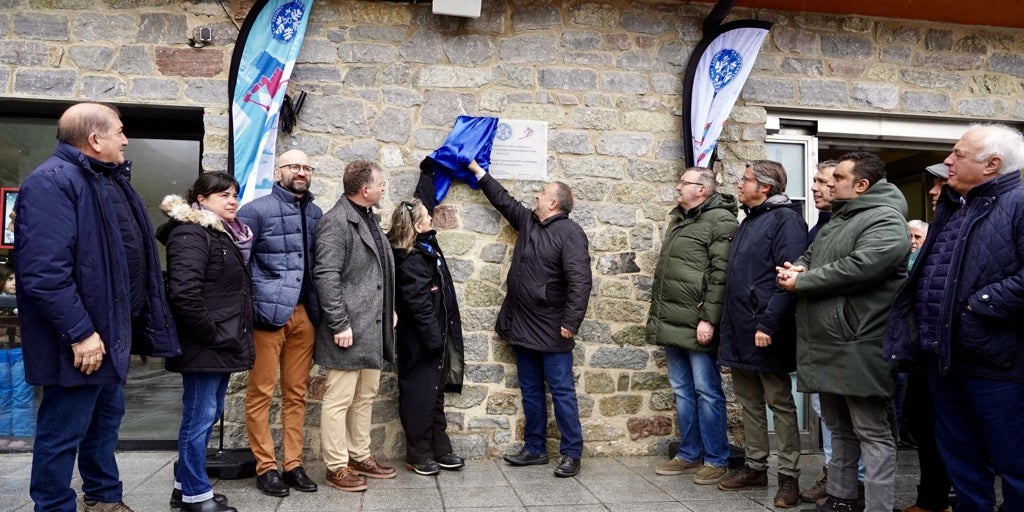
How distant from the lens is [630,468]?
5.10m

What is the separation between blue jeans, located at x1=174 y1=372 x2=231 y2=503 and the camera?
148 inches

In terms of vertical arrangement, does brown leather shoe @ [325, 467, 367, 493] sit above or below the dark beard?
below

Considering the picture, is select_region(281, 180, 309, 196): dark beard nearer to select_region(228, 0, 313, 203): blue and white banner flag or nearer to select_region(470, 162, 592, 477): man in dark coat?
select_region(228, 0, 313, 203): blue and white banner flag

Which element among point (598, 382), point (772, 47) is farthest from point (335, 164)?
point (772, 47)

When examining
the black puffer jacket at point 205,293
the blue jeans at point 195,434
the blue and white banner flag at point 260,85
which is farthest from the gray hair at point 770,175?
the blue jeans at point 195,434

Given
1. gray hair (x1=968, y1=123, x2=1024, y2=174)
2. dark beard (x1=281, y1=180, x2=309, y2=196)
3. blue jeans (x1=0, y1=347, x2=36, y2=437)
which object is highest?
gray hair (x1=968, y1=123, x2=1024, y2=174)

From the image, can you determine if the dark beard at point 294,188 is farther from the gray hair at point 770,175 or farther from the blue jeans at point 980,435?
the blue jeans at point 980,435

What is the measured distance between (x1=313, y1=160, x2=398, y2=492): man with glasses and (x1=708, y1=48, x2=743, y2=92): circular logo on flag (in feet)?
8.65

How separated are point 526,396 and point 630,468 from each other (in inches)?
33.9

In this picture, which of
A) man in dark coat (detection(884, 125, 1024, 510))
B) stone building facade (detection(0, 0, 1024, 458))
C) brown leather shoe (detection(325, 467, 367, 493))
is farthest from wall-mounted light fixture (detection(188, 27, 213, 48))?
man in dark coat (detection(884, 125, 1024, 510))

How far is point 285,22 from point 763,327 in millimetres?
3737

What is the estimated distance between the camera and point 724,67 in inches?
217

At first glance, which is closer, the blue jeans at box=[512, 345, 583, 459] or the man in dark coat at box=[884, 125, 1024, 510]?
the man in dark coat at box=[884, 125, 1024, 510]

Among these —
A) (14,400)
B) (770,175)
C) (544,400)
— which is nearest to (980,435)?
(770,175)
